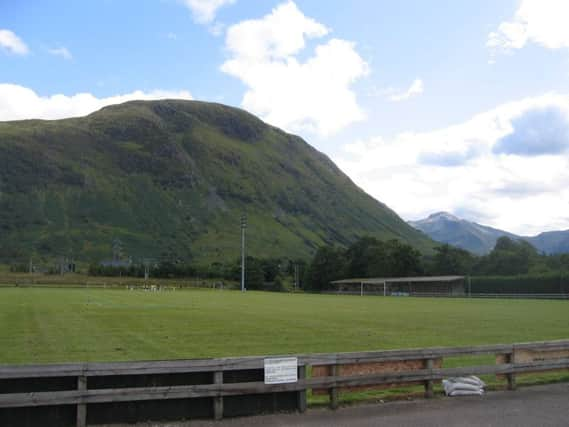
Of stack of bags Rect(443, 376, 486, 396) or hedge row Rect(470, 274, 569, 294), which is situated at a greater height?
stack of bags Rect(443, 376, 486, 396)

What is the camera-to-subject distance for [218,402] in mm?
10695

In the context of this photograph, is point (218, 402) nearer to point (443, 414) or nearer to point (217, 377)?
point (217, 377)

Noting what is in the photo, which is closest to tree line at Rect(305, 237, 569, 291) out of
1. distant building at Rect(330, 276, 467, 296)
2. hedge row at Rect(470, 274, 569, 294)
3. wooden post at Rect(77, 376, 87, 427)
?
distant building at Rect(330, 276, 467, 296)

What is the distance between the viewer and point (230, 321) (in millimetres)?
33562

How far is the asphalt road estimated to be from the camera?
10.5 meters

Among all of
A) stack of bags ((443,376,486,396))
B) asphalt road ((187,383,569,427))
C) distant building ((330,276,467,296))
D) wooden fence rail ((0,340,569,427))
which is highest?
wooden fence rail ((0,340,569,427))

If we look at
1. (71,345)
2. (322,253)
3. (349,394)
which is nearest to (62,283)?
(322,253)

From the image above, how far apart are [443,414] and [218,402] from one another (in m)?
4.44

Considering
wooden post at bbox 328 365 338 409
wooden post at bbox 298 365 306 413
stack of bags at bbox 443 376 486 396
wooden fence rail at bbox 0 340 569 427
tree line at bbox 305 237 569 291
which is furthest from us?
tree line at bbox 305 237 569 291

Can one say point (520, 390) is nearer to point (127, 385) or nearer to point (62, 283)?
point (127, 385)

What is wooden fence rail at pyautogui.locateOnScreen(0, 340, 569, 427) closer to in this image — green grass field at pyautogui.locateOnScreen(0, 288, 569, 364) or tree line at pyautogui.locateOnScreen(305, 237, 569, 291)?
green grass field at pyautogui.locateOnScreen(0, 288, 569, 364)

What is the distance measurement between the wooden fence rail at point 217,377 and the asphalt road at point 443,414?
42 centimetres

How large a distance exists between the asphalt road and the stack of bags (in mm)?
154

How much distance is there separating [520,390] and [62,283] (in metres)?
144
